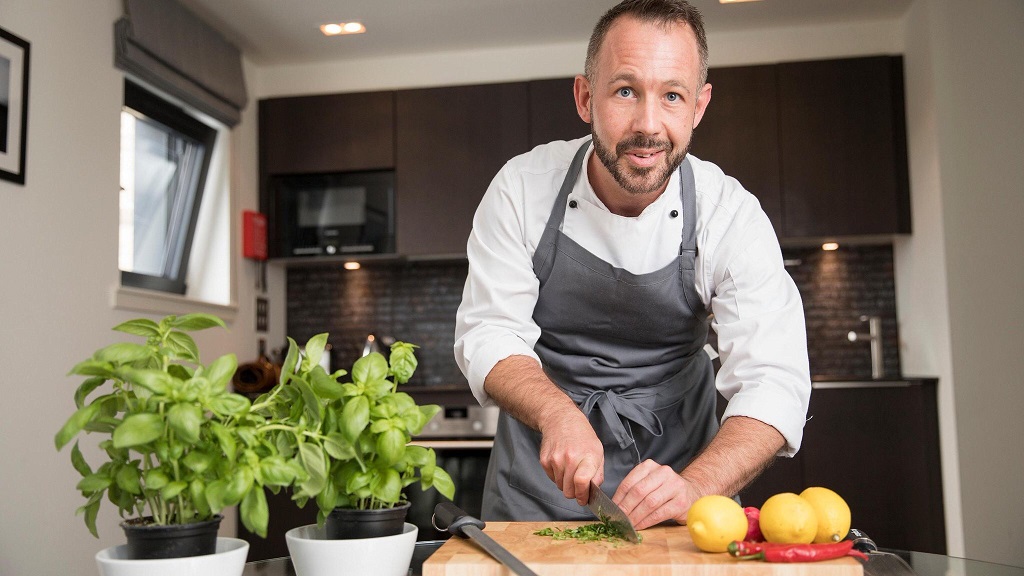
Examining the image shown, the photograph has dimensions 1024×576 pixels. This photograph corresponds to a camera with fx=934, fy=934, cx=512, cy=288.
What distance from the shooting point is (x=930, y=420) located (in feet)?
12.0

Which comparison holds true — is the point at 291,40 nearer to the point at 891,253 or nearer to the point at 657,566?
the point at 891,253

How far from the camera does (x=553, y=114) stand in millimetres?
4074

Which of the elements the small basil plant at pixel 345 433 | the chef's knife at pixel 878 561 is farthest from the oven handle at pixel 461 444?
the small basil plant at pixel 345 433

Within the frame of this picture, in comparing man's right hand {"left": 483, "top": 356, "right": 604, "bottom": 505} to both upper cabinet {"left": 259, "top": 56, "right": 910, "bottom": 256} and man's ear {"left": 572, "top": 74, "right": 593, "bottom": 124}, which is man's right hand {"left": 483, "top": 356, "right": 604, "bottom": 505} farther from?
upper cabinet {"left": 259, "top": 56, "right": 910, "bottom": 256}

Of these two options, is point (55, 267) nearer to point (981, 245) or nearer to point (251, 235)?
point (251, 235)

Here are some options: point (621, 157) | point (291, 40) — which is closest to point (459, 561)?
point (621, 157)

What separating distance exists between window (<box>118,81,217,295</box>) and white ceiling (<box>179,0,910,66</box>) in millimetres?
461

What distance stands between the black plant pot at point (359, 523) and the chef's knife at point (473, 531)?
0.13 m

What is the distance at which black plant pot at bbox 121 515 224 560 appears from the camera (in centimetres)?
76

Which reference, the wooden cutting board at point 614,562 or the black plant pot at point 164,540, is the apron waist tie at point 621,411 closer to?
the wooden cutting board at point 614,562

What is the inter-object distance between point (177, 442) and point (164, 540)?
9 centimetres

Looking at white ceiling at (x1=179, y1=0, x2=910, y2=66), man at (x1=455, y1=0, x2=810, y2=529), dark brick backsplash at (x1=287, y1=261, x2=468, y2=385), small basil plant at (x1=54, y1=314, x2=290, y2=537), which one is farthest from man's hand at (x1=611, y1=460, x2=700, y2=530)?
dark brick backsplash at (x1=287, y1=261, x2=468, y2=385)

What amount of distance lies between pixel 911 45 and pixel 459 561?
11.7 ft

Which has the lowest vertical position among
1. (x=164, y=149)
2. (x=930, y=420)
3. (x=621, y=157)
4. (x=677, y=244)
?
(x=930, y=420)
